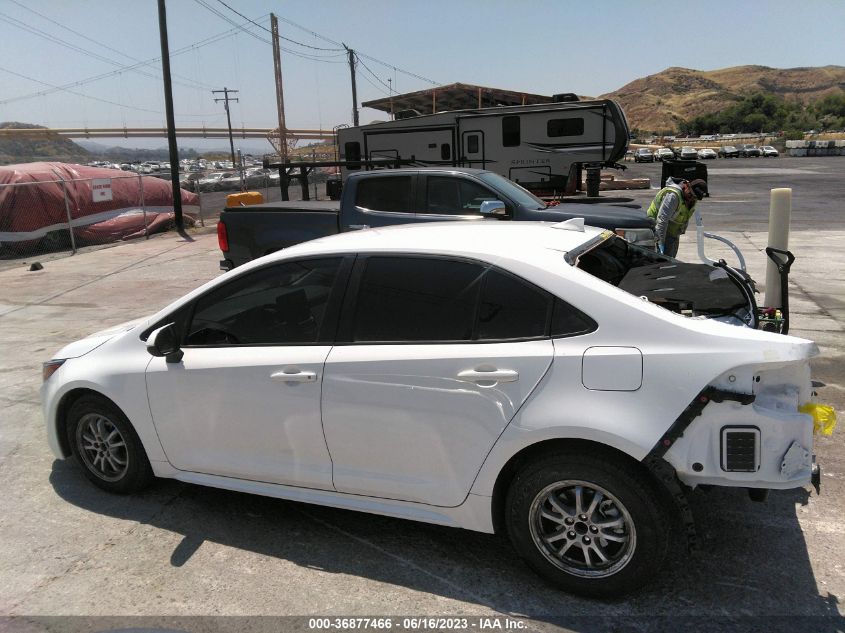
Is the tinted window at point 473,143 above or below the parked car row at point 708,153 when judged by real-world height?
below

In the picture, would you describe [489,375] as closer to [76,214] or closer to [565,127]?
[565,127]

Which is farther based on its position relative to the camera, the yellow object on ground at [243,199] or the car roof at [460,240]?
the yellow object on ground at [243,199]

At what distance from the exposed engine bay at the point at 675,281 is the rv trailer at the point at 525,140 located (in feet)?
43.3

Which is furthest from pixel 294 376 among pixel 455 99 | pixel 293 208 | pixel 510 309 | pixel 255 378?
pixel 455 99

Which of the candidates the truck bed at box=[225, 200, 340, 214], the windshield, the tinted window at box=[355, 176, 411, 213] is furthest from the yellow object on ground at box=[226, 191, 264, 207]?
the windshield

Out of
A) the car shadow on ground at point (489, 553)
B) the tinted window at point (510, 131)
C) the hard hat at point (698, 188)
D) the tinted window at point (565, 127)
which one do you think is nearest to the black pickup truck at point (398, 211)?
the hard hat at point (698, 188)

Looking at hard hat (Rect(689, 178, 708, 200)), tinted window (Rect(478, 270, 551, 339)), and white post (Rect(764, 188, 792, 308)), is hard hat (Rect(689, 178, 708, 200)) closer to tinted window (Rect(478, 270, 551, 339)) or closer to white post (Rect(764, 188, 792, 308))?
white post (Rect(764, 188, 792, 308))

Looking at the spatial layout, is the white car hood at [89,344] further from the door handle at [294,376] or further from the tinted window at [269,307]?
the door handle at [294,376]

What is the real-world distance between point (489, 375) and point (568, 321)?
416 mm

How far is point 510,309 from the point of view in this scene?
10.1ft

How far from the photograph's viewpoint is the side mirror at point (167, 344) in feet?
12.0

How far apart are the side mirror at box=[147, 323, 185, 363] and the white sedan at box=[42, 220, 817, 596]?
0.01m

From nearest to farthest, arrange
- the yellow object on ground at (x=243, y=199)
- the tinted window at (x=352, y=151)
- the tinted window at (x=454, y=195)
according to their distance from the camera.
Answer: the tinted window at (x=454, y=195) → the yellow object on ground at (x=243, y=199) → the tinted window at (x=352, y=151)

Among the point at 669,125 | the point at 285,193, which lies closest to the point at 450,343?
the point at 285,193
